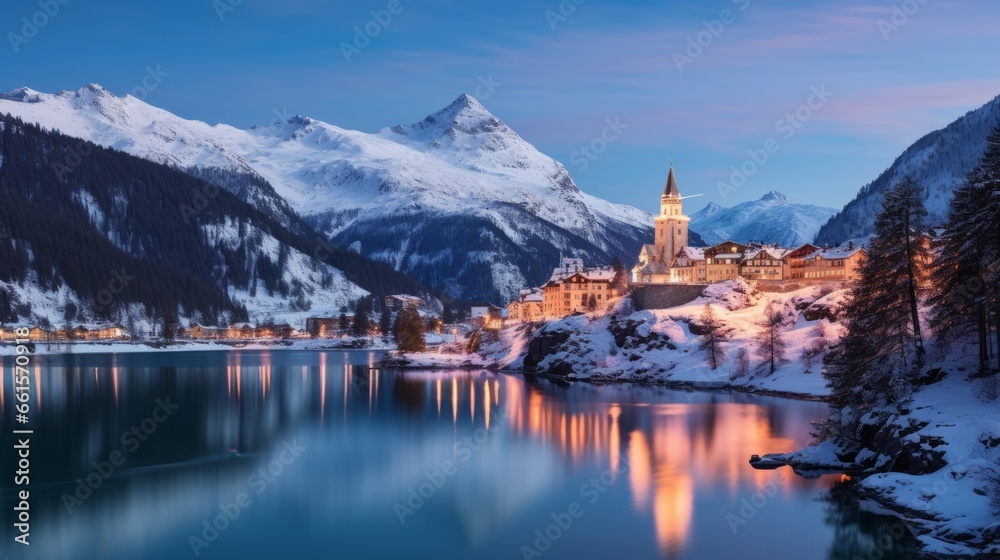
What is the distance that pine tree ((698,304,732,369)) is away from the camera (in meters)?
117

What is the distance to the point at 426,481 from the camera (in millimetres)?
56969

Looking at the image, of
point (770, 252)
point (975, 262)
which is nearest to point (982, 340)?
point (975, 262)

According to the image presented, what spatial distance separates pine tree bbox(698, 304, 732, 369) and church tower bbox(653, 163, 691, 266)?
3928 centimetres

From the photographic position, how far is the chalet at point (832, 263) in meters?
130

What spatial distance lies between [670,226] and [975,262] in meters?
110

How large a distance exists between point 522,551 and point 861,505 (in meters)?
17.8

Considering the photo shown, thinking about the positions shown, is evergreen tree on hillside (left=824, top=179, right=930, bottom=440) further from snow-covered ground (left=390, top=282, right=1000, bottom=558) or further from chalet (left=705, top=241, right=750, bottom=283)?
chalet (left=705, top=241, right=750, bottom=283)

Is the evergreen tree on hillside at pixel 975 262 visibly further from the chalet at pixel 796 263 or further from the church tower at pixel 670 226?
the church tower at pixel 670 226

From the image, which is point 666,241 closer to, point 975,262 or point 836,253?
point 836,253

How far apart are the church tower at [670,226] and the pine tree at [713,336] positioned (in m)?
39.3

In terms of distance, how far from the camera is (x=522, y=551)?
4144 cm

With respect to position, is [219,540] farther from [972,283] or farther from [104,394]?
[104,394]

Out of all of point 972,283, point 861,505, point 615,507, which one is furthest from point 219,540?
point 972,283

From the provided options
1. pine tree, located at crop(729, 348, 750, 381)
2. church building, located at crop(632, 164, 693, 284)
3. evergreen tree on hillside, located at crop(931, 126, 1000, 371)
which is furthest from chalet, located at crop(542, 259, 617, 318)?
evergreen tree on hillside, located at crop(931, 126, 1000, 371)
